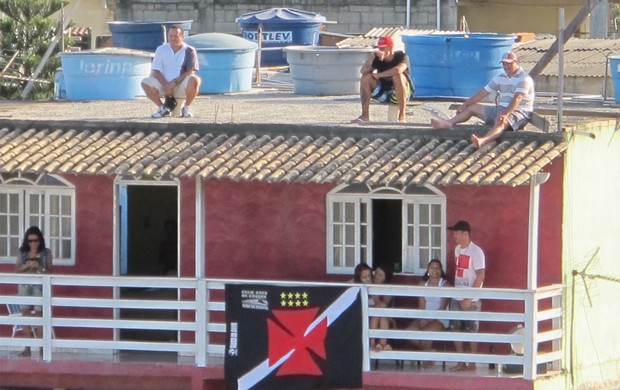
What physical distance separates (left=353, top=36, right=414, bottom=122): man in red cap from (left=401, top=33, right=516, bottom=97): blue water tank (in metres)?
3.07

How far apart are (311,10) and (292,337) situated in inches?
799

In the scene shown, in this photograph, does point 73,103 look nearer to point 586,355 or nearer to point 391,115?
point 391,115

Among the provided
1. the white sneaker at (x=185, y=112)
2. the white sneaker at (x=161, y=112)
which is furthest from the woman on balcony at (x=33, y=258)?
the white sneaker at (x=185, y=112)

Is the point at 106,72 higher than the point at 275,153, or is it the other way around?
the point at 106,72

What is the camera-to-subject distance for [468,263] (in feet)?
55.2

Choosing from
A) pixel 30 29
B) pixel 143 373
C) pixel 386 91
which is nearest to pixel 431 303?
pixel 143 373

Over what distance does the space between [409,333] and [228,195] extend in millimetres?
2844

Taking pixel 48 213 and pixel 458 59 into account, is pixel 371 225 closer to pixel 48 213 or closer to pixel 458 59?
pixel 48 213

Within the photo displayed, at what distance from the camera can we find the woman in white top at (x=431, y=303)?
16.9 m

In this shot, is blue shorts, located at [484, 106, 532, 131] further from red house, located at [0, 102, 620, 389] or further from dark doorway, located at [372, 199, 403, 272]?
dark doorway, located at [372, 199, 403, 272]

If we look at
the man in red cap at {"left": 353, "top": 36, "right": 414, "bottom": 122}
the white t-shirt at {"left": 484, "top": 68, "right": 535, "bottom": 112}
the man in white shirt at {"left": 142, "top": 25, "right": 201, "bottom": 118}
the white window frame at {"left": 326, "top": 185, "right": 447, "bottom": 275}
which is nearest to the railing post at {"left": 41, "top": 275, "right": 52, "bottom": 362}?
the white window frame at {"left": 326, "top": 185, "right": 447, "bottom": 275}

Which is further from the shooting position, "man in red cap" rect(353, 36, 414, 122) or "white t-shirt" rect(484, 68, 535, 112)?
"man in red cap" rect(353, 36, 414, 122)

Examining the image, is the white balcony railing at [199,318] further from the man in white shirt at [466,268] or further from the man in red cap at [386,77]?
the man in red cap at [386,77]

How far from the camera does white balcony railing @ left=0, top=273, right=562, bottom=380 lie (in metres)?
16.3
